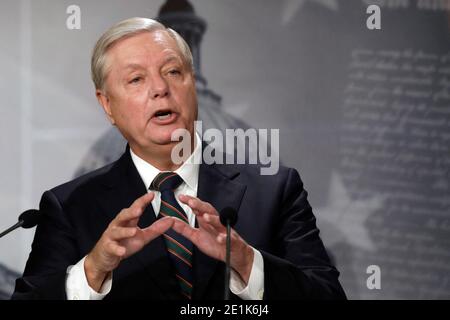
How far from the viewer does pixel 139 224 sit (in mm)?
1995

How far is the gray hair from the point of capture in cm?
208

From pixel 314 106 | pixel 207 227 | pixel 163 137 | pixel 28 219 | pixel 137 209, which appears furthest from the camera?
pixel 314 106

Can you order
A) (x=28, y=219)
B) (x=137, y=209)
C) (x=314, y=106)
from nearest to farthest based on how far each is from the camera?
1. (x=137, y=209)
2. (x=28, y=219)
3. (x=314, y=106)

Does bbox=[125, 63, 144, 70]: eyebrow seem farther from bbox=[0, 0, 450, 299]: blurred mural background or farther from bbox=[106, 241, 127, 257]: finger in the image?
bbox=[0, 0, 450, 299]: blurred mural background

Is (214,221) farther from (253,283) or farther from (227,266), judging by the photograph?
(253,283)

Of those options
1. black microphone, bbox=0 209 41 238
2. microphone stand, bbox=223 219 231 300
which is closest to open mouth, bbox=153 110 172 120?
black microphone, bbox=0 209 41 238

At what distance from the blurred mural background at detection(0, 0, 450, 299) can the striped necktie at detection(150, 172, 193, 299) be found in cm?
101

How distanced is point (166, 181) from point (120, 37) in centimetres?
41

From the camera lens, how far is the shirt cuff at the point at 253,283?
5.80 feet

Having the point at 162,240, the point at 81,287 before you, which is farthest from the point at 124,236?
the point at 162,240

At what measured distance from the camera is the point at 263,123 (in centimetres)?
309

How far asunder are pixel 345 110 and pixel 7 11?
143 cm

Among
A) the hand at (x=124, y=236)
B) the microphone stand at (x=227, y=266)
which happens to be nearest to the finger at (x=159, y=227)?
the hand at (x=124, y=236)
